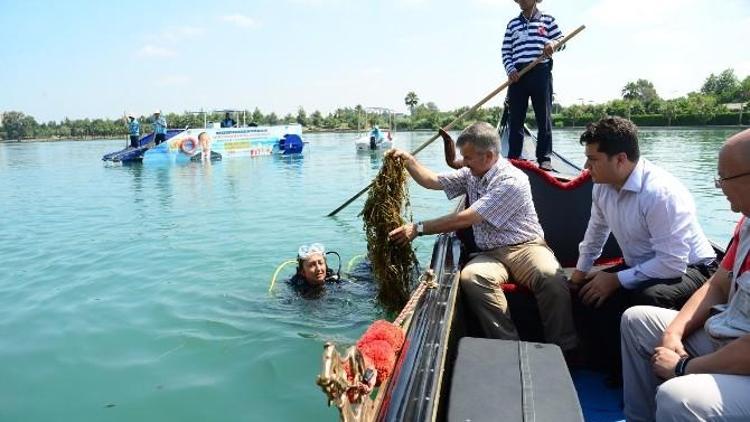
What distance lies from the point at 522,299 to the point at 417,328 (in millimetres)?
851

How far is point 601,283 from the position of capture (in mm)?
2346

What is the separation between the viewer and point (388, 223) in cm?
317

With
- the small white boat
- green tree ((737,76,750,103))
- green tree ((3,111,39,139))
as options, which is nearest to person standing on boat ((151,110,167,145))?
the small white boat

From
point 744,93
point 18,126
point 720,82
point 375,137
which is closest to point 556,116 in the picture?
point 744,93

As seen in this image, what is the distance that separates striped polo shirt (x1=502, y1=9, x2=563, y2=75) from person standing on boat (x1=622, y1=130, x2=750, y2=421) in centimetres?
295

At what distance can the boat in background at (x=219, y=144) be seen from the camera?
20.4 meters

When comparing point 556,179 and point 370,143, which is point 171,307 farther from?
point 370,143

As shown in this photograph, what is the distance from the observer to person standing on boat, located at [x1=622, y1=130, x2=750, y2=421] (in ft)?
4.66

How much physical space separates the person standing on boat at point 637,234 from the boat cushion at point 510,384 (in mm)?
675

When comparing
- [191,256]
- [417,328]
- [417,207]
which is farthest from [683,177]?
[417,328]

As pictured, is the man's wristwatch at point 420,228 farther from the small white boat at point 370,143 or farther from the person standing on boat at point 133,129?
the small white boat at point 370,143

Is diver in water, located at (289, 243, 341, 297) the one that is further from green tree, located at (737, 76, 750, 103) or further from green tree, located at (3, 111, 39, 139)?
green tree, located at (3, 111, 39, 139)

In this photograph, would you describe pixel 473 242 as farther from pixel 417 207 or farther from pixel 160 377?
pixel 417 207

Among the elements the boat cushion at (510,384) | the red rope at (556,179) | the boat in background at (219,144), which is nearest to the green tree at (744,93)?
the boat in background at (219,144)
